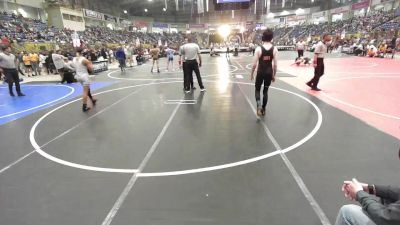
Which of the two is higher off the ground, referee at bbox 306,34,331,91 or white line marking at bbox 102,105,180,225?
referee at bbox 306,34,331,91

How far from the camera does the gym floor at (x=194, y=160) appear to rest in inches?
120

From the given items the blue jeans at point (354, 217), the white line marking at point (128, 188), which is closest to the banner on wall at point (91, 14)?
the white line marking at point (128, 188)

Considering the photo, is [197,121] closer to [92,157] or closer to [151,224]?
[92,157]

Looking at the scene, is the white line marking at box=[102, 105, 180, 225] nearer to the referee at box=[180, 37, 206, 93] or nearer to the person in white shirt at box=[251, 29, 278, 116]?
the person in white shirt at box=[251, 29, 278, 116]

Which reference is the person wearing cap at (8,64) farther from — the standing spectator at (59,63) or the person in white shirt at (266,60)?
the person in white shirt at (266,60)

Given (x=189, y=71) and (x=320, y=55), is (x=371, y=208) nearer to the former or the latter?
(x=320, y=55)

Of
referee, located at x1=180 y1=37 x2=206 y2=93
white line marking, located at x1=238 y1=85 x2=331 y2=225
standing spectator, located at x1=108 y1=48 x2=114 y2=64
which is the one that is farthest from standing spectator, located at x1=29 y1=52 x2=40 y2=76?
white line marking, located at x1=238 y1=85 x2=331 y2=225

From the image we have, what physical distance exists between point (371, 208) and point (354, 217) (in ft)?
0.70

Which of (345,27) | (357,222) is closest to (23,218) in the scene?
(357,222)

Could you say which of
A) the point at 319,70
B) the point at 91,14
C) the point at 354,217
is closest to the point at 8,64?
the point at 319,70

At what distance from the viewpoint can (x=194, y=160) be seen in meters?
4.28

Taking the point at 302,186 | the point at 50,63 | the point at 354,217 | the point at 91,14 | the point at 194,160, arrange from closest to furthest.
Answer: the point at 354,217, the point at 302,186, the point at 194,160, the point at 50,63, the point at 91,14

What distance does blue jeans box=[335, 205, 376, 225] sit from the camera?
6.67 ft

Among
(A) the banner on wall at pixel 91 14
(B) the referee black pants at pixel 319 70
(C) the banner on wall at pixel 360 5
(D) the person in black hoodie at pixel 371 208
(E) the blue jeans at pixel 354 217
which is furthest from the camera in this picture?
(A) the banner on wall at pixel 91 14
